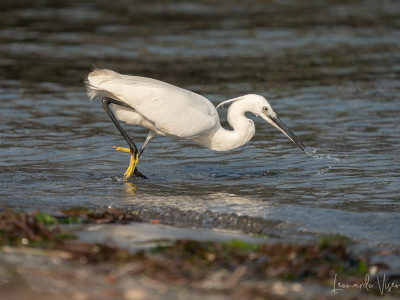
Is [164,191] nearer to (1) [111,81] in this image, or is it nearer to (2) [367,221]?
(1) [111,81]

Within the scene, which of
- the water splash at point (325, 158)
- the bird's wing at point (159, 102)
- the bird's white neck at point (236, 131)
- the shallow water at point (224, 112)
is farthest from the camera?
the water splash at point (325, 158)

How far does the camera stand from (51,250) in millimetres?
5148

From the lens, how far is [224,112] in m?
12.6

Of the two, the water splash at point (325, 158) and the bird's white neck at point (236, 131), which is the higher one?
the bird's white neck at point (236, 131)

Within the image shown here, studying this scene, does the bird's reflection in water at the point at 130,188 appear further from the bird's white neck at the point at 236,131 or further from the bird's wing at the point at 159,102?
the bird's white neck at the point at 236,131

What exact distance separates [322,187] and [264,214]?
1357 millimetres

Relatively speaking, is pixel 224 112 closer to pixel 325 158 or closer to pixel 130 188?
pixel 325 158

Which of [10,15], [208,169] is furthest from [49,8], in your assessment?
[208,169]

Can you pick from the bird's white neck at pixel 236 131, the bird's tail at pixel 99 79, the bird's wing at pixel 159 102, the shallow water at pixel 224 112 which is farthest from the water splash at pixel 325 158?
the bird's tail at pixel 99 79

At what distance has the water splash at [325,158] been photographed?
360 inches

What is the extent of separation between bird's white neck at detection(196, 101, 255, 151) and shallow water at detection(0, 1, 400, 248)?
0.41 meters

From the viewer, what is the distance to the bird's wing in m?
8.58

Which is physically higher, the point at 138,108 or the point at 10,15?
the point at 10,15

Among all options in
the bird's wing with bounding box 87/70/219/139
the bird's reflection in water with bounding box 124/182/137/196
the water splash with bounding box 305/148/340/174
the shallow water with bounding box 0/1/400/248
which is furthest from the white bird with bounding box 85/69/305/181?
the water splash with bounding box 305/148/340/174
